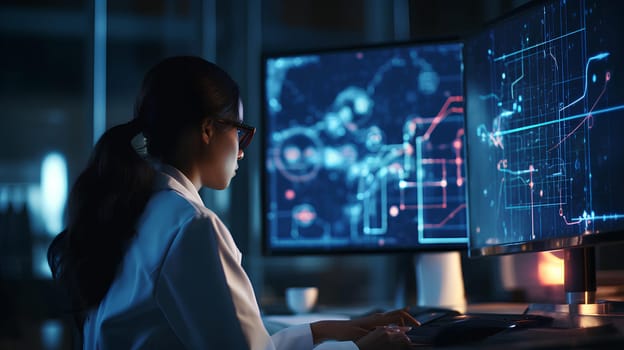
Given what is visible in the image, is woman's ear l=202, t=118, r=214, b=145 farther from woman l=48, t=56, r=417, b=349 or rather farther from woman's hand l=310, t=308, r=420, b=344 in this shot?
woman's hand l=310, t=308, r=420, b=344

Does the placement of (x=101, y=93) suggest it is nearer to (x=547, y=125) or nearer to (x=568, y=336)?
(x=547, y=125)

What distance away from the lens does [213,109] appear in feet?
4.07

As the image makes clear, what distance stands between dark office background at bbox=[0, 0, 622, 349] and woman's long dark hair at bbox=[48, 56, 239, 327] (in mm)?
2219

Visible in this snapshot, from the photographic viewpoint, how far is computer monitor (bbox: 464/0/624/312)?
44.6 inches

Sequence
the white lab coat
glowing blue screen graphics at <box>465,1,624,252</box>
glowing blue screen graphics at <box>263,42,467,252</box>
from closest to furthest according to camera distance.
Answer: the white lab coat → glowing blue screen graphics at <box>465,1,624,252</box> → glowing blue screen graphics at <box>263,42,467,252</box>

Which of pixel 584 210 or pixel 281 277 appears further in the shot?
pixel 281 277

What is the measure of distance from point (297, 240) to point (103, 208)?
75 centimetres

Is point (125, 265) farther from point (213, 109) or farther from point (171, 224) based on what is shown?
point (213, 109)

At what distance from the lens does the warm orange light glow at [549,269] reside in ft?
5.92

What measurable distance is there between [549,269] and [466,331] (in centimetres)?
90

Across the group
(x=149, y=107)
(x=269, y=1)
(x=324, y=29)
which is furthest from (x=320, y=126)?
(x=324, y=29)

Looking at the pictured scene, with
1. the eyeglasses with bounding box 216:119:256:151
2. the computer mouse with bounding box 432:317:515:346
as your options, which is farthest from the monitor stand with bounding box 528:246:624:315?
the eyeglasses with bounding box 216:119:256:151

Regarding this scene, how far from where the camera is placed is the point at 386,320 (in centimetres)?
125

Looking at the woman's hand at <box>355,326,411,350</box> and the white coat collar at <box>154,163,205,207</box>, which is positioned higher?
the white coat collar at <box>154,163,205,207</box>
